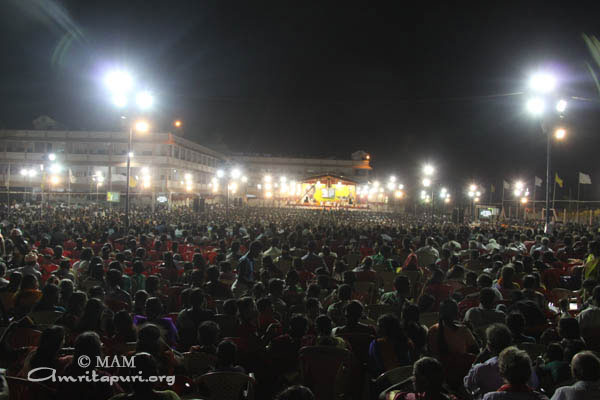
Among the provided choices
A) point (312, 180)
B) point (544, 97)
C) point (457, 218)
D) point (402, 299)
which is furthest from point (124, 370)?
point (312, 180)

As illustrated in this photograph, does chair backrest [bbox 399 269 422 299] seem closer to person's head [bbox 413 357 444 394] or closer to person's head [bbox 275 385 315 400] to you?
person's head [bbox 413 357 444 394]

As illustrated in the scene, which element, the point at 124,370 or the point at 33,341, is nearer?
the point at 124,370

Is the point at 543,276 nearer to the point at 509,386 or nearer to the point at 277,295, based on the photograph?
the point at 277,295

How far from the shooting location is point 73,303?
5012 millimetres

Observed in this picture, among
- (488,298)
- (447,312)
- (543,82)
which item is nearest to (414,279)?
(488,298)

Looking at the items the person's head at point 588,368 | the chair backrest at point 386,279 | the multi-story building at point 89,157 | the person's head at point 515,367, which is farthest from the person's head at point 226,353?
the multi-story building at point 89,157

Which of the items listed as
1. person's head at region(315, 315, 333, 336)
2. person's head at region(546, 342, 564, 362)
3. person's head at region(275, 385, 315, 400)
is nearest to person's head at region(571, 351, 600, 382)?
person's head at region(546, 342, 564, 362)

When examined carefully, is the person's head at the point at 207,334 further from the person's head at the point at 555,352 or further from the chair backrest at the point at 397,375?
the person's head at the point at 555,352

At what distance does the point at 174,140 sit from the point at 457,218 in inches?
1518

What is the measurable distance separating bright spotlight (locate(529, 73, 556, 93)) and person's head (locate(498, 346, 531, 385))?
12.9 m

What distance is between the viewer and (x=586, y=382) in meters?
2.92

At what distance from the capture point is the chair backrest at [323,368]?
3859 mm

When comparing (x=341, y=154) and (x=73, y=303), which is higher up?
(x=341, y=154)

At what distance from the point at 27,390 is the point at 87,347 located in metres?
0.50
